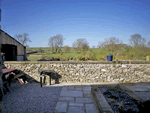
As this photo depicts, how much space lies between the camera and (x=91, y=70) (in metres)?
5.89

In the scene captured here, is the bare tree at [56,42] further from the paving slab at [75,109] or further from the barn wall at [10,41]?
the paving slab at [75,109]

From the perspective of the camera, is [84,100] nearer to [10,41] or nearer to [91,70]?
[91,70]

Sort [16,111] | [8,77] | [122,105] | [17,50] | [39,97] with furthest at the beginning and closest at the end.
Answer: [17,50]
[8,77]
[39,97]
[16,111]
[122,105]

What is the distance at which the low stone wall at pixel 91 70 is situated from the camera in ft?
19.2

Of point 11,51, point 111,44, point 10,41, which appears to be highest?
point 111,44

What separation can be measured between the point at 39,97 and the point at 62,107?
1.29m

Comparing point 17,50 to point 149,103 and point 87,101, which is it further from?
point 149,103

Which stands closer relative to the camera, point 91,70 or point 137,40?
point 91,70

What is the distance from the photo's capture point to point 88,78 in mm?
5906

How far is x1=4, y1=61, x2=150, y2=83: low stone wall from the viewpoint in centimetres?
587

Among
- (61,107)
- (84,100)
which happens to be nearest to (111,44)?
(84,100)

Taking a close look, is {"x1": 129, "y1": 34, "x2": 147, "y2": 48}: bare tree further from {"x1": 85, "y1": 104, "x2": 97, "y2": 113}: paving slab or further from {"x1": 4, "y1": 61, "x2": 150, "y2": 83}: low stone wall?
{"x1": 85, "y1": 104, "x2": 97, "y2": 113}: paving slab

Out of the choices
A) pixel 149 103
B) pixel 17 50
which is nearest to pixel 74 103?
pixel 149 103

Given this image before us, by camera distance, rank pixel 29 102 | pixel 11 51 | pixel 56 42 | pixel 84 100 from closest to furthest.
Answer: pixel 29 102 → pixel 84 100 → pixel 11 51 → pixel 56 42
